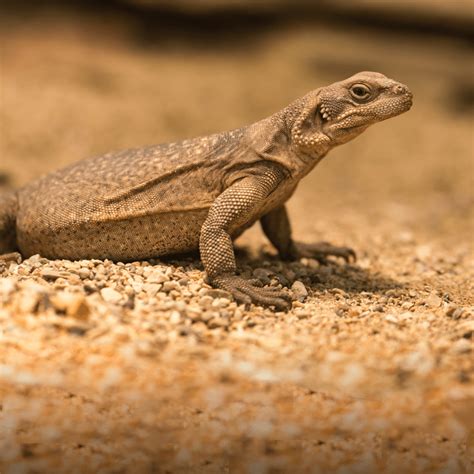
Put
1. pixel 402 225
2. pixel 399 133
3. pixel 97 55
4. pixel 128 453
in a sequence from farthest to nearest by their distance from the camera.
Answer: pixel 97 55 < pixel 399 133 < pixel 402 225 < pixel 128 453

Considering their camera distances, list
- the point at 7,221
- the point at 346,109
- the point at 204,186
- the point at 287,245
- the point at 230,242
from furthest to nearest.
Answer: the point at 287,245
the point at 7,221
the point at 204,186
the point at 346,109
the point at 230,242

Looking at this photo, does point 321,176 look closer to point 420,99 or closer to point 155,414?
point 420,99

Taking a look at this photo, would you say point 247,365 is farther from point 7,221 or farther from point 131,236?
point 7,221

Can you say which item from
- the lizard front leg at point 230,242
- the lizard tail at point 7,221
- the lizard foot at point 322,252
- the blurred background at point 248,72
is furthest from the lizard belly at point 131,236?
the blurred background at point 248,72

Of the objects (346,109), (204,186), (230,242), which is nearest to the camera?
(230,242)

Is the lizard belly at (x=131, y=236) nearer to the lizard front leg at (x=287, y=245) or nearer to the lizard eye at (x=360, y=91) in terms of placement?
the lizard front leg at (x=287, y=245)

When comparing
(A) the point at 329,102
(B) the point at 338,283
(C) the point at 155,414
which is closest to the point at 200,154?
→ (A) the point at 329,102

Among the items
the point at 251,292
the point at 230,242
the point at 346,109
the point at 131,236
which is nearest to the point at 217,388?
the point at 251,292
